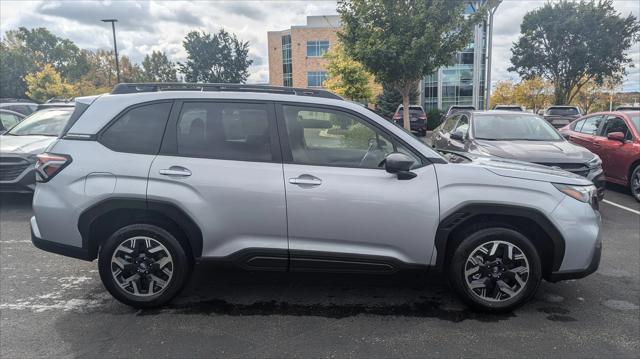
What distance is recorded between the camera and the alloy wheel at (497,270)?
142 inches

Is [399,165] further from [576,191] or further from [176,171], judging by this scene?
[176,171]

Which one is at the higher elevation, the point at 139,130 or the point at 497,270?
the point at 139,130

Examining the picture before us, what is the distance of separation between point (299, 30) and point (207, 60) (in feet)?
76.7

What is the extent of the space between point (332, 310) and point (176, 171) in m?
1.72

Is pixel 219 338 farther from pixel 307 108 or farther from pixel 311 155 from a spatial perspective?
pixel 307 108

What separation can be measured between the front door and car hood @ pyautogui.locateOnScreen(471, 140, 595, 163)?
369 cm

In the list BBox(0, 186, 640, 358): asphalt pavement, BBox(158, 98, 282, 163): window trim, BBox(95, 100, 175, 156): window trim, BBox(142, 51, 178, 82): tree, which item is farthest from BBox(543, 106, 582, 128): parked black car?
BBox(142, 51, 178, 82): tree

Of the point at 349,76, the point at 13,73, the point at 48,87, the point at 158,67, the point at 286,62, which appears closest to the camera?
the point at 349,76

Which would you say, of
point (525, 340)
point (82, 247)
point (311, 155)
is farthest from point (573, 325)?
point (82, 247)

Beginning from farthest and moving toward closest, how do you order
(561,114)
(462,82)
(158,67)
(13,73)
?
1. (158,67)
2. (13,73)
3. (462,82)
4. (561,114)

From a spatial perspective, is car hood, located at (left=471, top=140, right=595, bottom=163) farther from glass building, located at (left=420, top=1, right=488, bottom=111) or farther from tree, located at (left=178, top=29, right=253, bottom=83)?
tree, located at (left=178, top=29, right=253, bottom=83)

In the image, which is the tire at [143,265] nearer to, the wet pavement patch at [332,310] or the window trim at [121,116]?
the wet pavement patch at [332,310]

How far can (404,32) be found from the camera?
16688mm

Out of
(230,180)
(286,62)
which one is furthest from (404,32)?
(286,62)
